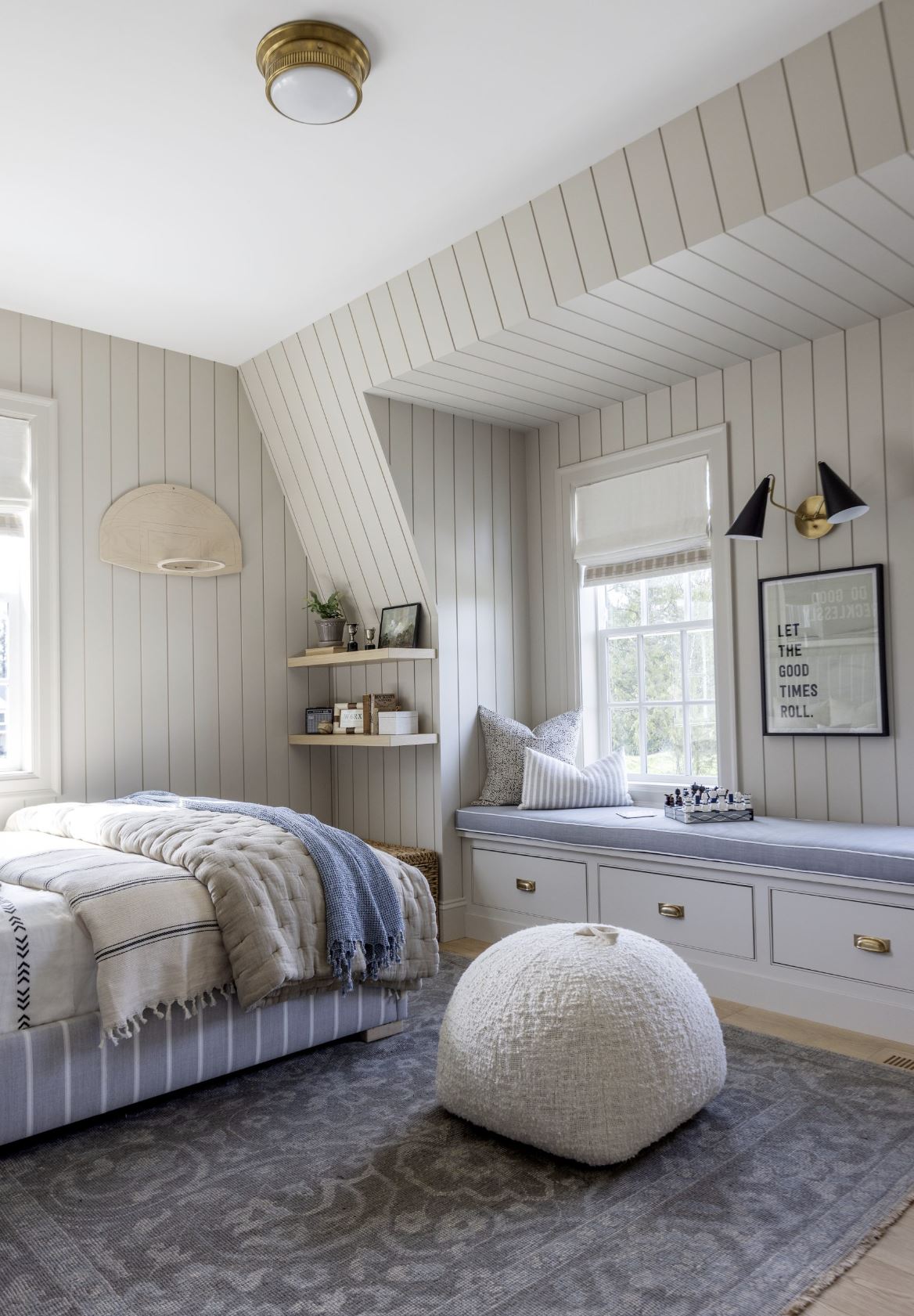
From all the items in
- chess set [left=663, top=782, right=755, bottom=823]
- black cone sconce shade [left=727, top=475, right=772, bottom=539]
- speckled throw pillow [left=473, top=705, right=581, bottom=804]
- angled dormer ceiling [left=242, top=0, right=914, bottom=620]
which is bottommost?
chess set [left=663, top=782, right=755, bottom=823]

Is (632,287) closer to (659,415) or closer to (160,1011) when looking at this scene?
(659,415)

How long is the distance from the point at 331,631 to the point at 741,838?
2.24 meters

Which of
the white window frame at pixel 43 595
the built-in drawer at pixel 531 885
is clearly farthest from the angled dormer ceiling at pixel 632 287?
the built-in drawer at pixel 531 885

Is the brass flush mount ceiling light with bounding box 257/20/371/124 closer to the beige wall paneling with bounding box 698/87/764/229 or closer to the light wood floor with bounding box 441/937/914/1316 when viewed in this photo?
the beige wall paneling with bounding box 698/87/764/229

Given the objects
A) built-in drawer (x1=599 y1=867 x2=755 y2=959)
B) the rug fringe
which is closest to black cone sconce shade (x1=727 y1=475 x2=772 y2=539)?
built-in drawer (x1=599 y1=867 x2=755 y2=959)

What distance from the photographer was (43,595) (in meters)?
4.00

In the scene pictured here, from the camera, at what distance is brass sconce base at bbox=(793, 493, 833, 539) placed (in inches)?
140

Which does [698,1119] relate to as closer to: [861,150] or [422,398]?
[861,150]

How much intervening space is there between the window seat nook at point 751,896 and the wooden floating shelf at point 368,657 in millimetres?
777

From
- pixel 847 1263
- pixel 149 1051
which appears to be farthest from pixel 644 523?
pixel 847 1263

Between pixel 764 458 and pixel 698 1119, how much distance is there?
250 centimetres

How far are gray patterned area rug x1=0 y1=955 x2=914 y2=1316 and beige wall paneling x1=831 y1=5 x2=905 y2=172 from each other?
2.41 m

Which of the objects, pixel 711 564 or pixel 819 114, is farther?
pixel 711 564

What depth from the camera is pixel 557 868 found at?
3.93 m
